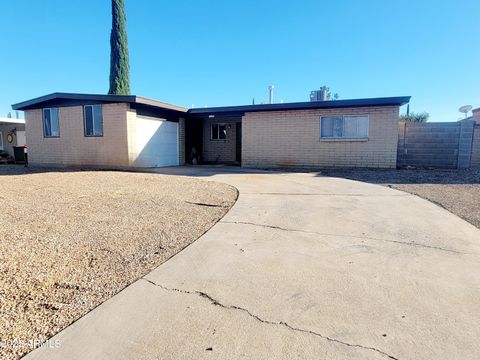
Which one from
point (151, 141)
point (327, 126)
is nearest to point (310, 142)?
point (327, 126)

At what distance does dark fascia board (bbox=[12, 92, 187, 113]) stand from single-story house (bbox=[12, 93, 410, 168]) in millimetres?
43

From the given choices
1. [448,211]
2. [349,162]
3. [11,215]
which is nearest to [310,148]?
[349,162]

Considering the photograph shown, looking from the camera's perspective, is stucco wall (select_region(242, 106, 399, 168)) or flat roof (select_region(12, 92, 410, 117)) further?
stucco wall (select_region(242, 106, 399, 168))

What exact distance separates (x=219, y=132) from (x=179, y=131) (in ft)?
8.28

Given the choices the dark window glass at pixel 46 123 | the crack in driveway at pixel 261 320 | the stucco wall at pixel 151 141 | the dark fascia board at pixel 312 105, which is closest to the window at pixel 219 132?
the dark fascia board at pixel 312 105

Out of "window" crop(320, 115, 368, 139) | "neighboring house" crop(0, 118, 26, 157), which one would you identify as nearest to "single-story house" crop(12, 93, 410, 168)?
"window" crop(320, 115, 368, 139)

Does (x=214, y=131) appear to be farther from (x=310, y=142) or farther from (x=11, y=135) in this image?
(x=11, y=135)

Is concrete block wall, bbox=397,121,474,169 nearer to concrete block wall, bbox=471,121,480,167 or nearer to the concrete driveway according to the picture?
concrete block wall, bbox=471,121,480,167

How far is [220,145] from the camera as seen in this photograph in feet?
59.2

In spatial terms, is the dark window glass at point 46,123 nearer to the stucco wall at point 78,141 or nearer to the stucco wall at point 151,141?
the stucco wall at point 78,141

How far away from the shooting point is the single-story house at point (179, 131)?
41.7ft

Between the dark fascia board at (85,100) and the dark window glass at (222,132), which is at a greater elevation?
the dark fascia board at (85,100)

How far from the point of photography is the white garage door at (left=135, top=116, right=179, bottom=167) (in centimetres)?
1407

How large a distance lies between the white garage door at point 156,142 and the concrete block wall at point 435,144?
36.3 ft
